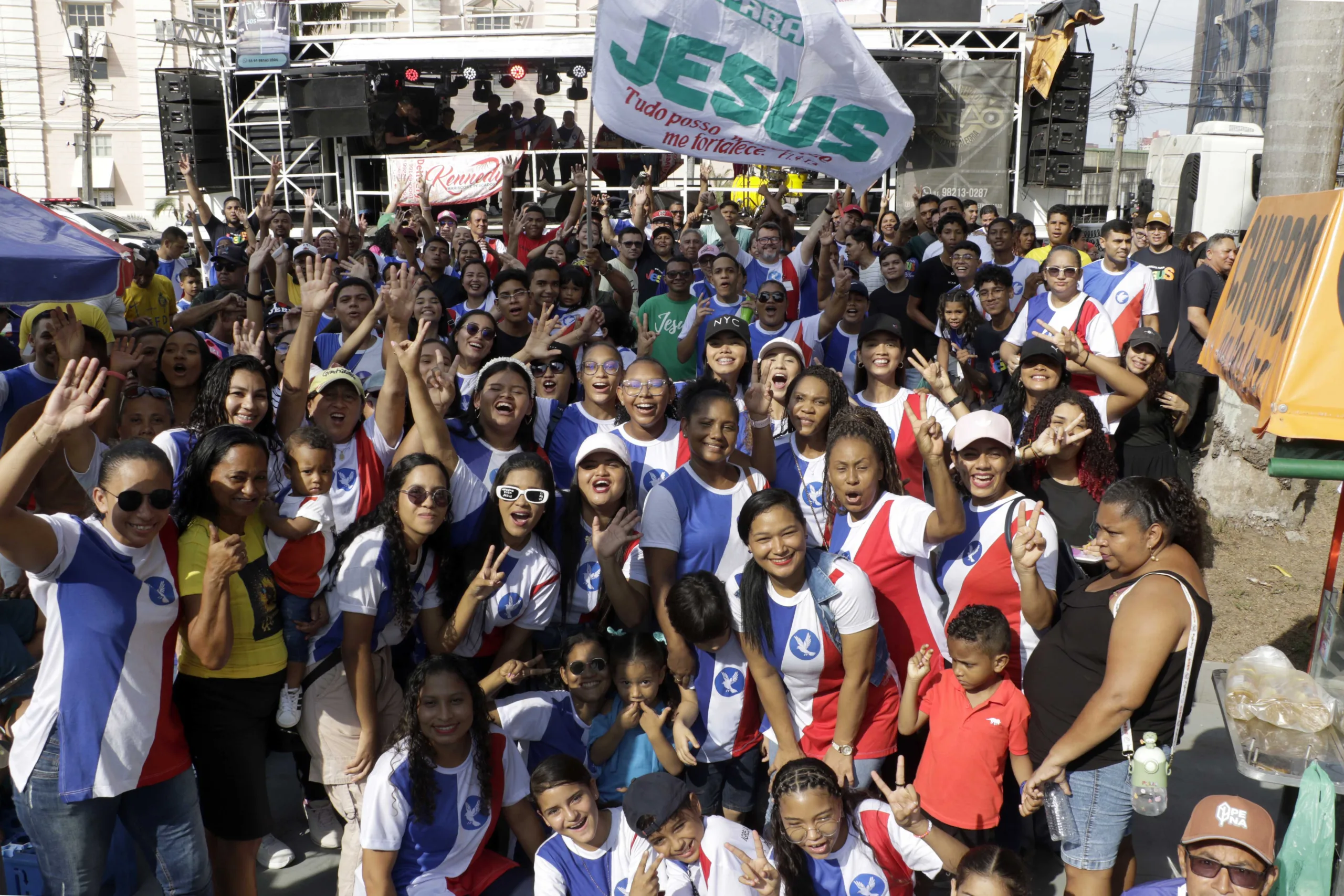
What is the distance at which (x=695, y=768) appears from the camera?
3709mm

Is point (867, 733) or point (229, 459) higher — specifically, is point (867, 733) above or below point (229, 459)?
below

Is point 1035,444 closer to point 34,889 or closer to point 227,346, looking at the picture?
point 34,889

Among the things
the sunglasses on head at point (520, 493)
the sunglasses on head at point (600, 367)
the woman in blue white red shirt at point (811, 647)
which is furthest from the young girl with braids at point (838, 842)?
the sunglasses on head at point (600, 367)

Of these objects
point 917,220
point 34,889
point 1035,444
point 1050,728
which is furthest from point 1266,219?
point 917,220

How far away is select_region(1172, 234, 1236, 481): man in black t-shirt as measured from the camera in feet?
23.4

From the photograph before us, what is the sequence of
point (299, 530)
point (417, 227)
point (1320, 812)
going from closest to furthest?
point (1320, 812) < point (299, 530) < point (417, 227)

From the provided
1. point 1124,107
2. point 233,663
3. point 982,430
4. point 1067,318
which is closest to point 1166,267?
point 1067,318

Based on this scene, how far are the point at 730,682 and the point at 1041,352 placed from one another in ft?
7.01

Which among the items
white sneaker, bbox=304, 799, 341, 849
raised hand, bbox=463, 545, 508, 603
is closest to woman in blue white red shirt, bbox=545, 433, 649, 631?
raised hand, bbox=463, 545, 508, 603

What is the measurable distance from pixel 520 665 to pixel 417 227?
27.5 feet

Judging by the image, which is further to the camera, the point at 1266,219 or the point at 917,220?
the point at 917,220

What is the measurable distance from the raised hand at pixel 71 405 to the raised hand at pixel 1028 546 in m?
2.57

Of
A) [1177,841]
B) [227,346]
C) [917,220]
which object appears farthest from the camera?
[917,220]

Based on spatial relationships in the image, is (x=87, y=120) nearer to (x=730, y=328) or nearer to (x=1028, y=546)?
(x=730, y=328)
